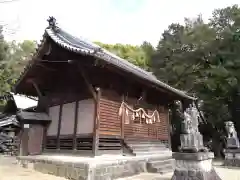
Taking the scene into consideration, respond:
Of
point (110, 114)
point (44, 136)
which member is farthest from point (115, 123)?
point (44, 136)

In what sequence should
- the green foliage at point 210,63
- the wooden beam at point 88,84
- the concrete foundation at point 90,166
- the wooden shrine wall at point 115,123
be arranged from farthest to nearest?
the green foliage at point 210,63 → the wooden shrine wall at point 115,123 → the wooden beam at point 88,84 → the concrete foundation at point 90,166

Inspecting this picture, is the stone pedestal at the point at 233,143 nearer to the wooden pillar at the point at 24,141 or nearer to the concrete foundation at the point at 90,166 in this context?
the concrete foundation at the point at 90,166

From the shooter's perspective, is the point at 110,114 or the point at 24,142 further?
the point at 24,142

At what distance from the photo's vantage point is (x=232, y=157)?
12.4 metres

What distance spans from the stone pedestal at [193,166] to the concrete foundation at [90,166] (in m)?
2.11

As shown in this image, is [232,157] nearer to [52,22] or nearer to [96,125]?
[96,125]

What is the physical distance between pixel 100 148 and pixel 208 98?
12.3m

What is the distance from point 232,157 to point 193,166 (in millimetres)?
7260

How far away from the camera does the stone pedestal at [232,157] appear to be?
475 inches

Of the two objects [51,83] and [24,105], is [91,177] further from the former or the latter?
[24,105]

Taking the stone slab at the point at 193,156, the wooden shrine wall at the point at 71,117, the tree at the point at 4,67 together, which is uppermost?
the tree at the point at 4,67

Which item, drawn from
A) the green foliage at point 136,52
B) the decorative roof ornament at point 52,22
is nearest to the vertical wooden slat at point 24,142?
the decorative roof ornament at point 52,22

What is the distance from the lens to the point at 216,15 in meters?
21.9

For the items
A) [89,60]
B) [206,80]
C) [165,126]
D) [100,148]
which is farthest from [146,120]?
[206,80]
